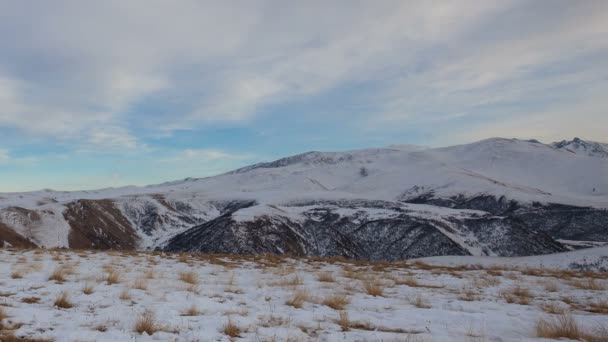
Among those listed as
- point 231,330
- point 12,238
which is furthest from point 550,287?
point 12,238

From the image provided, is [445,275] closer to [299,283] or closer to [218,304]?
[299,283]

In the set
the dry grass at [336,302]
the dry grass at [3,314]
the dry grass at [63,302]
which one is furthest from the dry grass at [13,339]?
the dry grass at [336,302]

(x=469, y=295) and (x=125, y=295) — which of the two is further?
(x=469, y=295)

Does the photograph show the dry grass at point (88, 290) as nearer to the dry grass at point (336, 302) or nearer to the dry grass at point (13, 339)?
the dry grass at point (13, 339)

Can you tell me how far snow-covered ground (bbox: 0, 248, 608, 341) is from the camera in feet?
20.5

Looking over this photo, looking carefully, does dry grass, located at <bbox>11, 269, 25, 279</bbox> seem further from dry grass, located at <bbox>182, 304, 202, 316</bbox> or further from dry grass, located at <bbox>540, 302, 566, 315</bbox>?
dry grass, located at <bbox>540, 302, 566, 315</bbox>

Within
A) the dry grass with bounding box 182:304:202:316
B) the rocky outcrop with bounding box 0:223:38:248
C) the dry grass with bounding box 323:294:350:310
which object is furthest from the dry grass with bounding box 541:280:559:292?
the rocky outcrop with bounding box 0:223:38:248

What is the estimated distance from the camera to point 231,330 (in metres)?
6.24

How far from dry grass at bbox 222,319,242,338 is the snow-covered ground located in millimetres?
36

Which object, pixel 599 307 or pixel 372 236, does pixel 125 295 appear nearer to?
pixel 599 307

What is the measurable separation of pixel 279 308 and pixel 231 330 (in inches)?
87.4

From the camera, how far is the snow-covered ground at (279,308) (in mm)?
6246

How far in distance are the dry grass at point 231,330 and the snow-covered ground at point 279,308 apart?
4cm

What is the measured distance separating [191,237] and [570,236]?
167971mm
